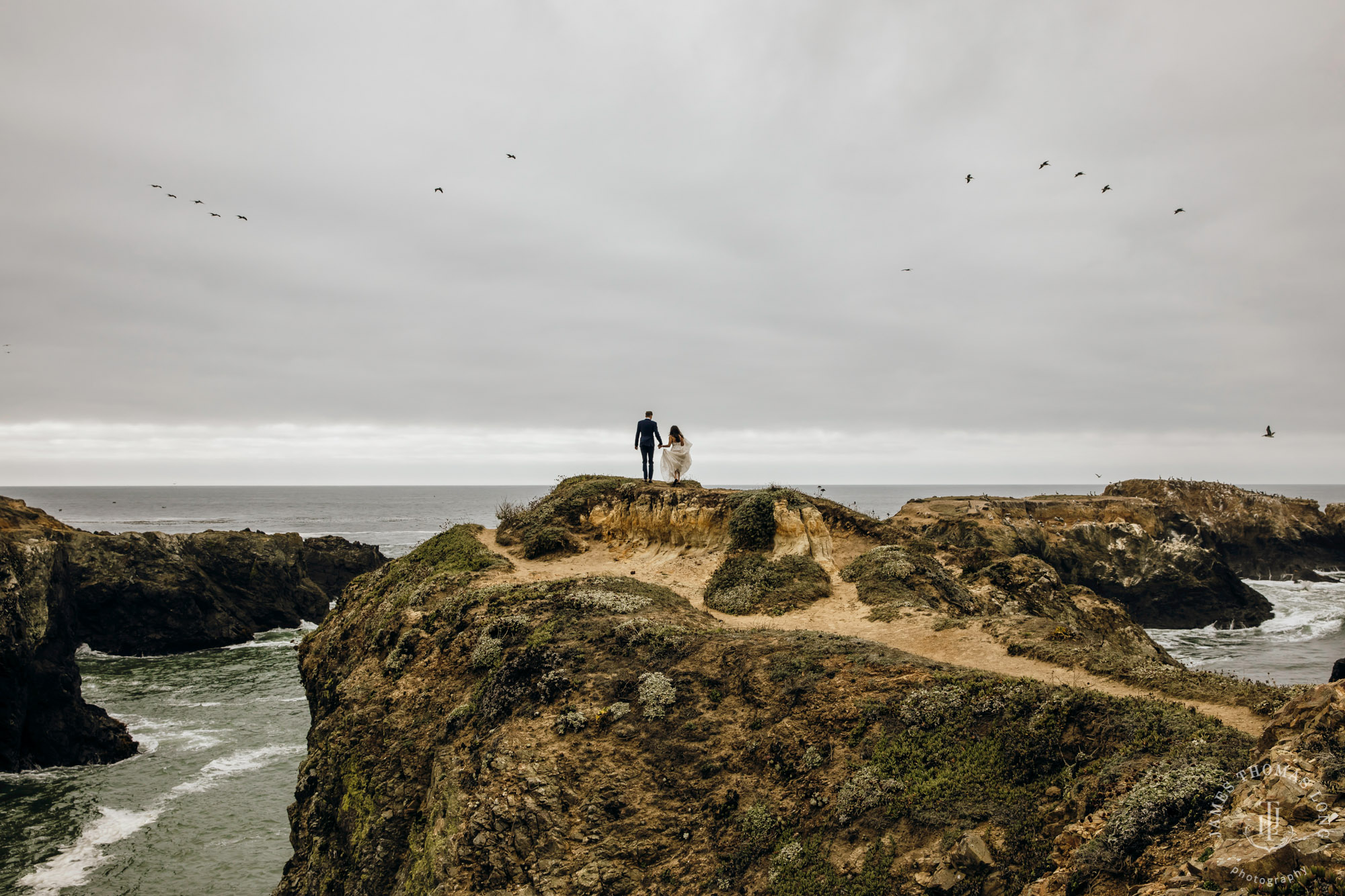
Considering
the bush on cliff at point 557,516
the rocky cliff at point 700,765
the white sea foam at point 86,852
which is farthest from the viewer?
the bush on cliff at point 557,516

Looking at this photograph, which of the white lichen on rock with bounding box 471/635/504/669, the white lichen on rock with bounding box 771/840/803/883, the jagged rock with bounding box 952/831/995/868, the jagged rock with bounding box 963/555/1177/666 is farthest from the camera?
the jagged rock with bounding box 963/555/1177/666

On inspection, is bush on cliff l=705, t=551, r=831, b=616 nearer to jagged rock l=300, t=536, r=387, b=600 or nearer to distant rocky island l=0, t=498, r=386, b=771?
distant rocky island l=0, t=498, r=386, b=771

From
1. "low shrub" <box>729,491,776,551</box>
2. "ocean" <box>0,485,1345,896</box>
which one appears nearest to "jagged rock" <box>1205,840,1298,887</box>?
"low shrub" <box>729,491,776,551</box>

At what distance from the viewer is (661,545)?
27.9m

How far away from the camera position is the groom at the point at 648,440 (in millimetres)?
29266

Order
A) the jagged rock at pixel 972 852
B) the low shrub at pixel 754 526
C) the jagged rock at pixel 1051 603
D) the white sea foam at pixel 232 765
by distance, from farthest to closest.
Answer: the white sea foam at pixel 232 765, the low shrub at pixel 754 526, the jagged rock at pixel 1051 603, the jagged rock at pixel 972 852

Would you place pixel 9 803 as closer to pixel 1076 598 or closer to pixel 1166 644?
pixel 1076 598

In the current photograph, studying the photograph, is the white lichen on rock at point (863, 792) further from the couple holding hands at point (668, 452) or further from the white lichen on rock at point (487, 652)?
the couple holding hands at point (668, 452)

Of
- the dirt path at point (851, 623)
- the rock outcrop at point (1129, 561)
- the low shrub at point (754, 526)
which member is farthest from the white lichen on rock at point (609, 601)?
the rock outcrop at point (1129, 561)

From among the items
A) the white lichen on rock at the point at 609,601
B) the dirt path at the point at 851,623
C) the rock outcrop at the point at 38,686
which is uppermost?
the white lichen on rock at the point at 609,601

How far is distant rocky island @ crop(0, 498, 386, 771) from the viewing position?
31156 millimetres

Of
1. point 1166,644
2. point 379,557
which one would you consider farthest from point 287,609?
point 1166,644

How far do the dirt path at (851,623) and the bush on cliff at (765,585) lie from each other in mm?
363

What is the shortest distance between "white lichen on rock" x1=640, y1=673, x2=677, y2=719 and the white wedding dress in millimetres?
16786
